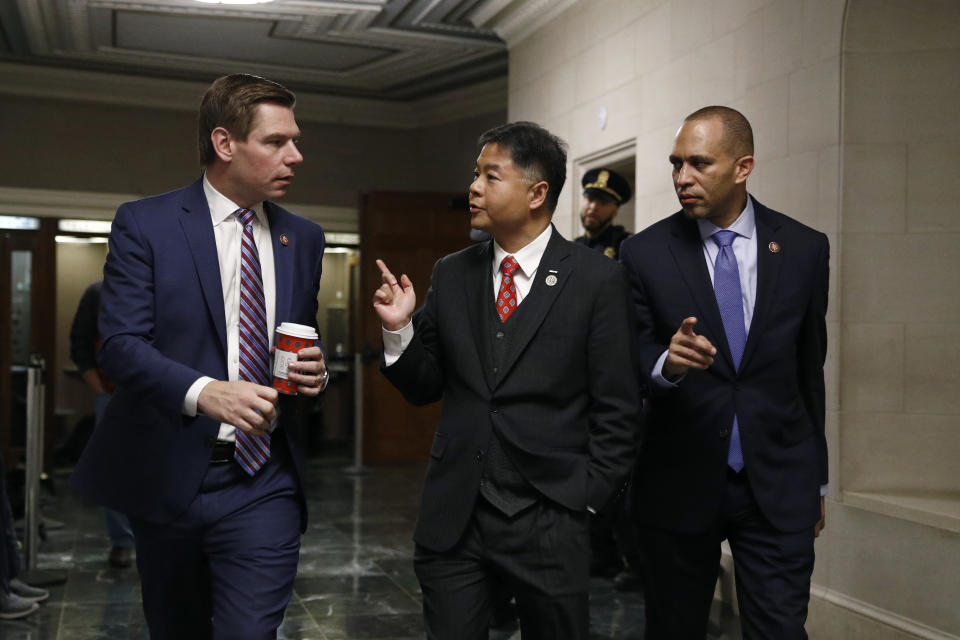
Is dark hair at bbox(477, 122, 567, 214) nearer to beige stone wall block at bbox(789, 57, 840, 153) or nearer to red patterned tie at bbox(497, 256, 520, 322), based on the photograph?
red patterned tie at bbox(497, 256, 520, 322)

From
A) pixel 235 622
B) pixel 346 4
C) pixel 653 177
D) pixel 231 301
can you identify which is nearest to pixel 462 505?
pixel 235 622

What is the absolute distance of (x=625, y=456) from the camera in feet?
7.63

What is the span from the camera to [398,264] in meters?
10.1

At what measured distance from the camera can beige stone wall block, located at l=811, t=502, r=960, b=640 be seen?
355 cm

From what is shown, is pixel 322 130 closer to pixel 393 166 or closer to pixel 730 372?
pixel 393 166

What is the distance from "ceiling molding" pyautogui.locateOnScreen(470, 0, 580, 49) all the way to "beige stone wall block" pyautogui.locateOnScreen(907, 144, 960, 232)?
3.26 metres

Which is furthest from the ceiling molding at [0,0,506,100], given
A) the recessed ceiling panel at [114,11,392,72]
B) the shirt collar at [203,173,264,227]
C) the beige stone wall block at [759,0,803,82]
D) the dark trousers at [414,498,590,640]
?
the dark trousers at [414,498,590,640]

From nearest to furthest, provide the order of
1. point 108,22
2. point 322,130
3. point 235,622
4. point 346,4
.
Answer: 1. point 235,622
2. point 346,4
3. point 108,22
4. point 322,130

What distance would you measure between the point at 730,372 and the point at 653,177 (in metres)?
3.27

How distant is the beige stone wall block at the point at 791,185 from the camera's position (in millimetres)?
4246

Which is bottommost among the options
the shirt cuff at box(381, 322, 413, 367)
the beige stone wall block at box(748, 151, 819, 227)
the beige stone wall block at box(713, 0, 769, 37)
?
the shirt cuff at box(381, 322, 413, 367)

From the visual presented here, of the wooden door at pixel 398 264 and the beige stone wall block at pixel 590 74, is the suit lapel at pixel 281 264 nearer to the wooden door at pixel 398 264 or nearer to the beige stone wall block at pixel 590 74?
the beige stone wall block at pixel 590 74

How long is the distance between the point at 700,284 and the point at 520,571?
84cm

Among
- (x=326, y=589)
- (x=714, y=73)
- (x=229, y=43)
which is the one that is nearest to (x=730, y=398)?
(x=714, y=73)
